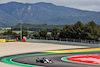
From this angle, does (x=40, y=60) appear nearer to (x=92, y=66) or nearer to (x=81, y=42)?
(x=92, y=66)

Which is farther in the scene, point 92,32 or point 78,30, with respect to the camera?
point 78,30

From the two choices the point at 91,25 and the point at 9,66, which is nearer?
the point at 9,66

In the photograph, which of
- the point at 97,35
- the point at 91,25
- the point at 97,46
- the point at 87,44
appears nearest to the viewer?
the point at 97,46

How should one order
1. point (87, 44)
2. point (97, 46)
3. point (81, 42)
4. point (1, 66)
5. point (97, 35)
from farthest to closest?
point (97, 35), point (81, 42), point (87, 44), point (97, 46), point (1, 66)

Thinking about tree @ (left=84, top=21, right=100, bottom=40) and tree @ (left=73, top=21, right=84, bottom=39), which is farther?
tree @ (left=73, top=21, right=84, bottom=39)

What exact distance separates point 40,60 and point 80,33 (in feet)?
291

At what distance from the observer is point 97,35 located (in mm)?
112000

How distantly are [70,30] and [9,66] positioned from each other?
99.2 metres

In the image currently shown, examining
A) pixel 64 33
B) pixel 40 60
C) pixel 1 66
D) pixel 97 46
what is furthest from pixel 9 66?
pixel 64 33

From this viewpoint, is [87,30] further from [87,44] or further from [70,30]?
[87,44]

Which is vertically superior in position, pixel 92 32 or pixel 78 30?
pixel 78 30

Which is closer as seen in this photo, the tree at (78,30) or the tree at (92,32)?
the tree at (92,32)

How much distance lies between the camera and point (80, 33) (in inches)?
4434

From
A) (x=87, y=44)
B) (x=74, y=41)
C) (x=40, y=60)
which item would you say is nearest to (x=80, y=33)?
(x=74, y=41)
